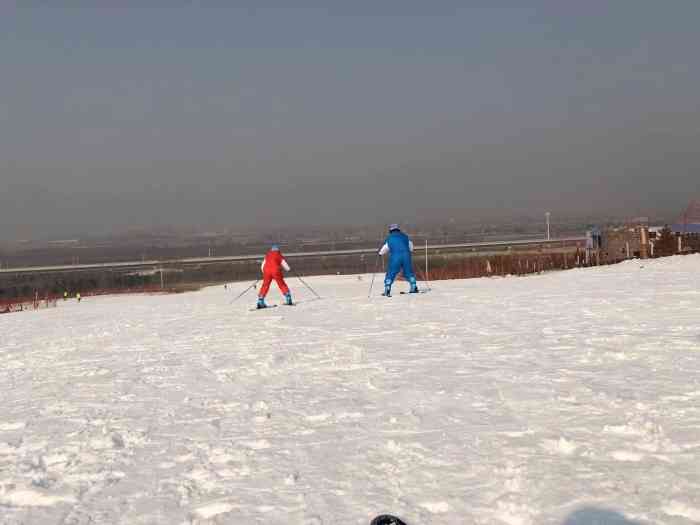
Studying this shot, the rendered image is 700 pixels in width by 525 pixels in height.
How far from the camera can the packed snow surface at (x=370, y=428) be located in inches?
149

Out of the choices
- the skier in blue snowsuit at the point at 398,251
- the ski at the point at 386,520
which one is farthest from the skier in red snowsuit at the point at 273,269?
the ski at the point at 386,520

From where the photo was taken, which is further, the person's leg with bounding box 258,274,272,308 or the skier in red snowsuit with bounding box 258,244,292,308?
the skier in red snowsuit with bounding box 258,244,292,308

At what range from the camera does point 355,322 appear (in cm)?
1207

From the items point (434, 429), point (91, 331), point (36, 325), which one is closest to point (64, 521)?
point (434, 429)

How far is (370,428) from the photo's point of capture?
203 inches

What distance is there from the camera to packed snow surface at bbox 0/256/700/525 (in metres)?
3.79

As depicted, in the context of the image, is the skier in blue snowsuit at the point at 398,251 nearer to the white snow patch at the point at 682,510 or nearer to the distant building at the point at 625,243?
the white snow patch at the point at 682,510

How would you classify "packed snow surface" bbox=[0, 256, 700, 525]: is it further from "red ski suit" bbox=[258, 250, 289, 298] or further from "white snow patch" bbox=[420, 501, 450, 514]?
"red ski suit" bbox=[258, 250, 289, 298]

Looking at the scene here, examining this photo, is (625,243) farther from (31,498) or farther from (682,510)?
(31,498)

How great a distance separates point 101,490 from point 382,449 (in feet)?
6.34

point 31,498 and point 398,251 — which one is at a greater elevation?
point 398,251

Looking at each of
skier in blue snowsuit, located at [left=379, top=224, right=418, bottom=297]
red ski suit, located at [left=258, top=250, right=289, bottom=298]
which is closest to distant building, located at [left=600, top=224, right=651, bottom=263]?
skier in blue snowsuit, located at [left=379, top=224, right=418, bottom=297]

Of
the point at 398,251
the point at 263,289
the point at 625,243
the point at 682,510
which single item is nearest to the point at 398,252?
the point at 398,251

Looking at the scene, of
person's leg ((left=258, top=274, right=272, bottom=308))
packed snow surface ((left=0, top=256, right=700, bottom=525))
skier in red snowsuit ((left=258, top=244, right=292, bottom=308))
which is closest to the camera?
packed snow surface ((left=0, top=256, right=700, bottom=525))
